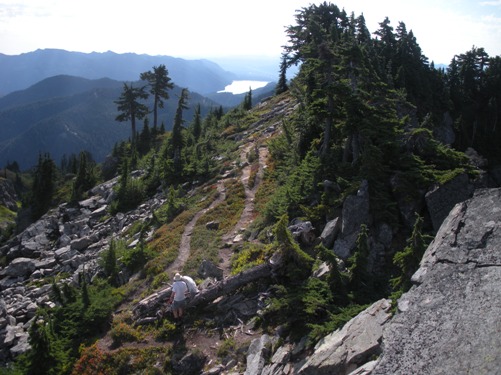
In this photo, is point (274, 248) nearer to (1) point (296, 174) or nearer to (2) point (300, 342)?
(2) point (300, 342)

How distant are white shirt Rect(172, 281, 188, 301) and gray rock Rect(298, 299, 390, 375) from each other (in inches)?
272

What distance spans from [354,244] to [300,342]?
223 inches

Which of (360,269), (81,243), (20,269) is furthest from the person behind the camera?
(81,243)

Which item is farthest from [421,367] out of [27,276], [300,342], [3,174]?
[3,174]

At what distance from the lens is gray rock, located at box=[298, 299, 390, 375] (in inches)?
388

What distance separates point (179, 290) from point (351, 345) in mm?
8307

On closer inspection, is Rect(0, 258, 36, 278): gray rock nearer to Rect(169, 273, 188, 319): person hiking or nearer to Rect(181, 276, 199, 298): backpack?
Rect(181, 276, 199, 298): backpack

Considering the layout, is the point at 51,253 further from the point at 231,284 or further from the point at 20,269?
the point at 231,284

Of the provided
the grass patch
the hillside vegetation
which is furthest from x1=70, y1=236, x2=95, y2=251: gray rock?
the grass patch

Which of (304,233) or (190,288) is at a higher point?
(304,233)

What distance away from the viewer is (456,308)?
27.2 ft

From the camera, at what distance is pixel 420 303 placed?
29.4ft

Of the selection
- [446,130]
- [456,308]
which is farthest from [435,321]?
[446,130]

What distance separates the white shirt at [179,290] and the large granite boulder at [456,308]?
380 inches
